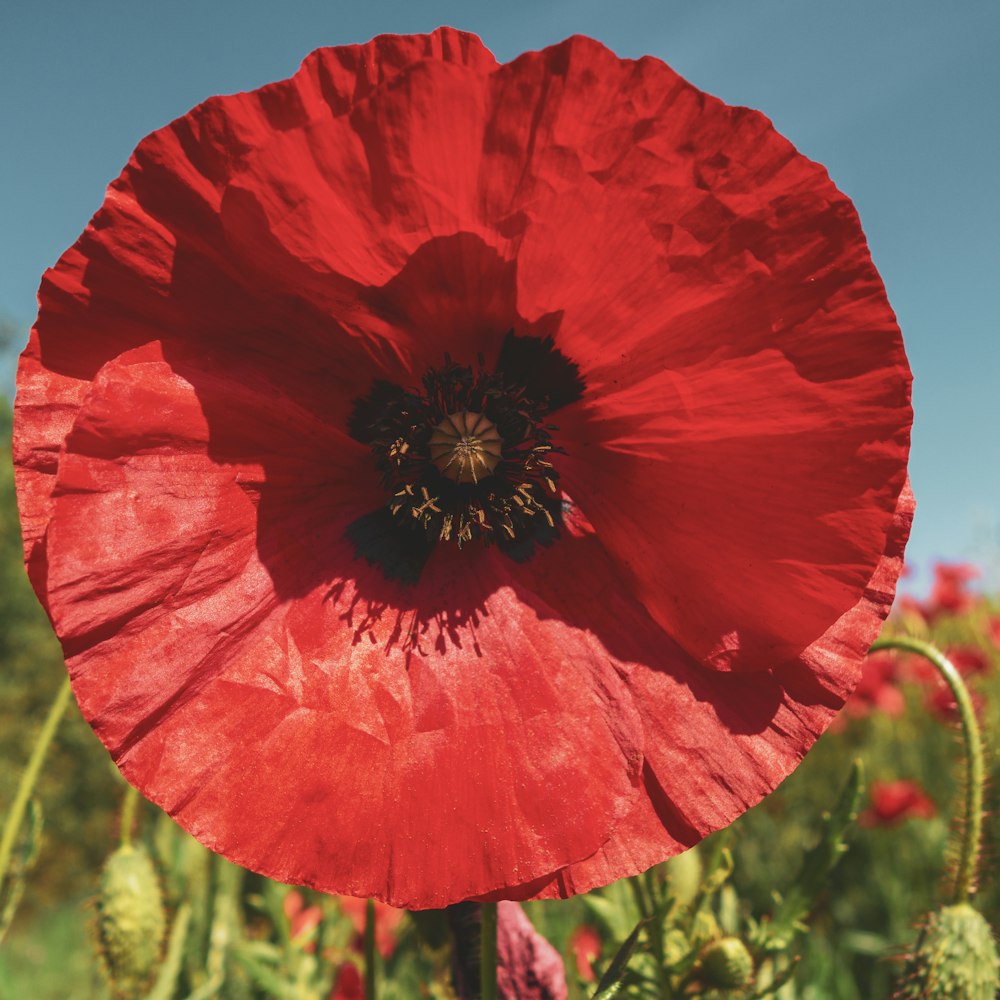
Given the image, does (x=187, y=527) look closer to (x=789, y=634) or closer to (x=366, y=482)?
(x=366, y=482)

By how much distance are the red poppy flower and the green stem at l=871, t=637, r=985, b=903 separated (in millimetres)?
386

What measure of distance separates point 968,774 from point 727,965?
428 millimetres

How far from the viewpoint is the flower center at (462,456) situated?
1.09m

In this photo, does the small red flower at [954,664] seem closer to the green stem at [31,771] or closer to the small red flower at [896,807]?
the small red flower at [896,807]

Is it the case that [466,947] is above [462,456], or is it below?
below

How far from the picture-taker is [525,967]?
1.10 meters

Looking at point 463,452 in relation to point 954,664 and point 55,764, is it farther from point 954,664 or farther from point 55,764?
point 55,764

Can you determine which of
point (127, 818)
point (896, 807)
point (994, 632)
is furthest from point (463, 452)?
point (994, 632)

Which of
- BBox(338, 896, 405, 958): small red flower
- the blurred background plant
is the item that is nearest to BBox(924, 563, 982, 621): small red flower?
the blurred background plant

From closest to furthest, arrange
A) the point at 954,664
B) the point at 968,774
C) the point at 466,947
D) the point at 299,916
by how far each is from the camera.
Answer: the point at 466,947 → the point at 968,774 → the point at 954,664 → the point at 299,916

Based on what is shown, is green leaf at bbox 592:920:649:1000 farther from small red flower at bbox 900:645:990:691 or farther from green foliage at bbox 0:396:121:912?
green foliage at bbox 0:396:121:912

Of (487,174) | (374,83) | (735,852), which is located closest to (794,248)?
(487,174)

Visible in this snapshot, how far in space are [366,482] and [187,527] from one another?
265 millimetres

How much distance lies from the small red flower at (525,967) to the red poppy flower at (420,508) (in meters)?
0.26
